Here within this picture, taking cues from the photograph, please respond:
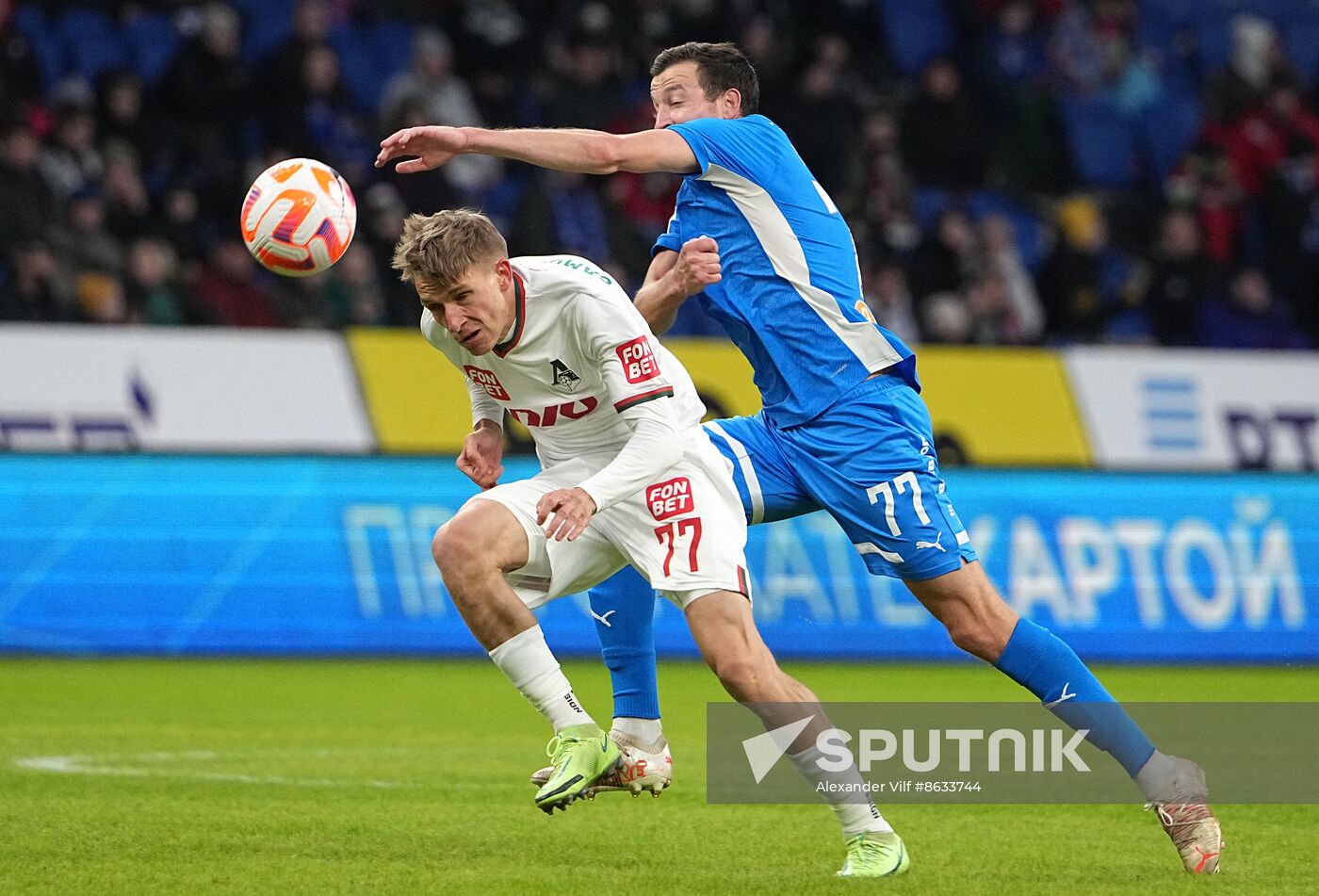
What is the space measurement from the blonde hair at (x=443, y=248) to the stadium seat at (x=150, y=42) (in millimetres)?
10883

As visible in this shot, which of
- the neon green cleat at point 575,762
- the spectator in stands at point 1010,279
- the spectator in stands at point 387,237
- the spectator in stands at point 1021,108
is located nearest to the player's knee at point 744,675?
the neon green cleat at point 575,762

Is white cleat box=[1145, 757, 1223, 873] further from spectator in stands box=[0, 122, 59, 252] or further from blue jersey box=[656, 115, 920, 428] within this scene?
spectator in stands box=[0, 122, 59, 252]

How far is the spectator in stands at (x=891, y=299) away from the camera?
50.2 ft

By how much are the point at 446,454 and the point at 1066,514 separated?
12.3ft

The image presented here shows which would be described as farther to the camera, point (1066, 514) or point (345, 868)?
point (1066, 514)

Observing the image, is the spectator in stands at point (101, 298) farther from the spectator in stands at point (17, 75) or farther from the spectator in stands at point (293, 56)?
the spectator in stands at point (293, 56)

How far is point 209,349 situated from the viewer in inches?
517

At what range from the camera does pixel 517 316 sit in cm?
558

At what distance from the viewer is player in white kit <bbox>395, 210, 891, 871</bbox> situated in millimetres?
→ 5363

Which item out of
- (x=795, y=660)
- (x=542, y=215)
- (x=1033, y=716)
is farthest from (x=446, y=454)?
(x=1033, y=716)

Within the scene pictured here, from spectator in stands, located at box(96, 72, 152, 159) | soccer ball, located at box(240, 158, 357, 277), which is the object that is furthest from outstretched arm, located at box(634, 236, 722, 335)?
spectator in stands, located at box(96, 72, 152, 159)

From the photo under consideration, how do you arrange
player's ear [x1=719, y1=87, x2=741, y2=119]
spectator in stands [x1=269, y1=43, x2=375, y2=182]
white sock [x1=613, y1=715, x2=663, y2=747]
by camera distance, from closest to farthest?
1. white sock [x1=613, y1=715, x2=663, y2=747]
2. player's ear [x1=719, y1=87, x2=741, y2=119]
3. spectator in stands [x1=269, y1=43, x2=375, y2=182]

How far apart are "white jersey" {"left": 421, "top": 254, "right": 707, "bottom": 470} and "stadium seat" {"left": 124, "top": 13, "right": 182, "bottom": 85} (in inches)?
418

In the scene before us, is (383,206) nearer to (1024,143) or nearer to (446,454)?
(446,454)
